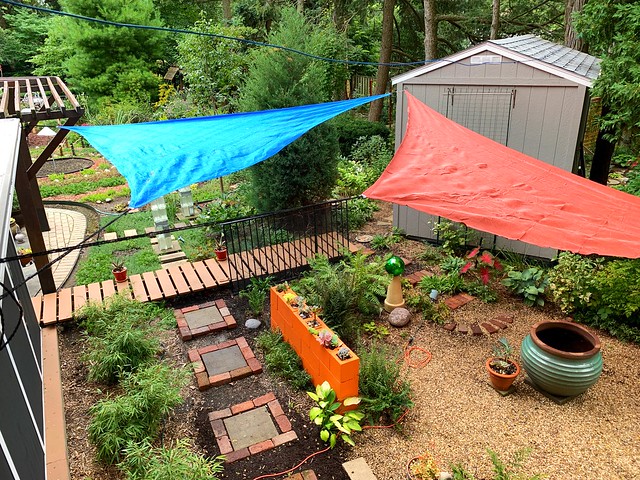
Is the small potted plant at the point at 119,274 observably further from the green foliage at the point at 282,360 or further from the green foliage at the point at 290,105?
the green foliage at the point at 290,105

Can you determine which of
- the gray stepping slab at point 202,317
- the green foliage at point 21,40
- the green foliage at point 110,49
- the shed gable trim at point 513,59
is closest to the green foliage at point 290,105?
the shed gable trim at point 513,59

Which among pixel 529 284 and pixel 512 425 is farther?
pixel 529 284

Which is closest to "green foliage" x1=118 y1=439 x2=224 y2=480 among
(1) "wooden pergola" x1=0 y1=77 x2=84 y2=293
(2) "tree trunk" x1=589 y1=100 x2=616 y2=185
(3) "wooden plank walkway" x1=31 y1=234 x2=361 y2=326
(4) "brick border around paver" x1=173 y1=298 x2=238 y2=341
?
(4) "brick border around paver" x1=173 y1=298 x2=238 y2=341

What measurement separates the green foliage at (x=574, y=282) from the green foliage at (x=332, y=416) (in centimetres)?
283

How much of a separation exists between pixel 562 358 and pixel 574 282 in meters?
1.46

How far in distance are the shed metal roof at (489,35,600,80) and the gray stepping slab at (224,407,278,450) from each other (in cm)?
528

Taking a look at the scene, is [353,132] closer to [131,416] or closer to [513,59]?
[513,59]

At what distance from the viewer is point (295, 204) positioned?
7.25 meters

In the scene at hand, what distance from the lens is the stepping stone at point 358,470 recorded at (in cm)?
321

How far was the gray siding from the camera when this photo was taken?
18.3 ft

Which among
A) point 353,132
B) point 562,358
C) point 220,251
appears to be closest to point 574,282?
point 562,358

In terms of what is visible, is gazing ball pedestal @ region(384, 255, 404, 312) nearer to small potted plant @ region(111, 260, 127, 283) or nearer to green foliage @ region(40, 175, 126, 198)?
small potted plant @ region(111, 260, 127, 283)

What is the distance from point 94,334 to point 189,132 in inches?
89.9

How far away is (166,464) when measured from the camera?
9.55 feet
